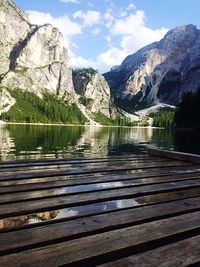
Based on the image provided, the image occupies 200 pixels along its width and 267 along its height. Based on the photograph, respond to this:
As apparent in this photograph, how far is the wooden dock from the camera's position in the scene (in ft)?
12.1

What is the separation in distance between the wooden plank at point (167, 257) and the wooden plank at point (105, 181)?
310 centimetres

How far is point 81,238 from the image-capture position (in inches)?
163

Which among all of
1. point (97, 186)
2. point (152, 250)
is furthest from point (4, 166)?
point (152, 250)

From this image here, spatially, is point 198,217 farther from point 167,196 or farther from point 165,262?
point 165,262

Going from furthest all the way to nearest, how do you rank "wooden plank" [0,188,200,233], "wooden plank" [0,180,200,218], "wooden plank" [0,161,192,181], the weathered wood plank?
"wooden plank" [0,161,192,181] < the weathered wood plank < "wooden plank" [0,180,200,218] < "wooden plank" [0,188,200,233]

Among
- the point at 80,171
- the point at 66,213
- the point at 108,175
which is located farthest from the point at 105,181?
the point at 66,213

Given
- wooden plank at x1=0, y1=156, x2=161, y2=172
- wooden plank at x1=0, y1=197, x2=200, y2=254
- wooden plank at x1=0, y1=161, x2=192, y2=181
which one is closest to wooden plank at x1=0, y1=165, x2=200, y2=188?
wooden plank at x1=0, y1=161, x2=192, y2=181

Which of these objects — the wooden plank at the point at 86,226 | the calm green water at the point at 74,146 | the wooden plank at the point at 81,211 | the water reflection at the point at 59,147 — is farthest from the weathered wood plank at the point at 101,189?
the water reflection at the point at 59,147

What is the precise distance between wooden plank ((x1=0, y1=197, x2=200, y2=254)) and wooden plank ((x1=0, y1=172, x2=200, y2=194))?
1.77m

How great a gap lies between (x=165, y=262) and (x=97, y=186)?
11.2ft

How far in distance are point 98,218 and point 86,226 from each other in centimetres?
36

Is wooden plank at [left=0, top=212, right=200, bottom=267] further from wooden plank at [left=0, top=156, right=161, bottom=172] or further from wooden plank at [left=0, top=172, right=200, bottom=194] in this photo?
wooden plank at [left=0, top=156, right=161, bottom=172]

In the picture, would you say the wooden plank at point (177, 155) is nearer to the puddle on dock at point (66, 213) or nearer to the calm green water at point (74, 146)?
the puddle on dock at point (66, 213)

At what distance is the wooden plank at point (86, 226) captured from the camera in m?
3.93
